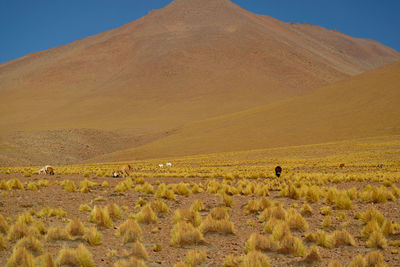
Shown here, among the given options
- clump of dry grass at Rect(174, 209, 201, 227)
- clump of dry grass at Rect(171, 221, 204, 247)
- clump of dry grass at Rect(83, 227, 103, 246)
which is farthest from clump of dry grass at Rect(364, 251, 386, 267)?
clump of dry grass at Rect(83, 227, 103, 246)

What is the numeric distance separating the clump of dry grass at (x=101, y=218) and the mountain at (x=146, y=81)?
129 feet

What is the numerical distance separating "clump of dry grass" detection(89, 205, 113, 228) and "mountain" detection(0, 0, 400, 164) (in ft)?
129

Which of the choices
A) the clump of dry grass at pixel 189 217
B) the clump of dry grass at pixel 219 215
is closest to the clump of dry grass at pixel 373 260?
the clump of dry grass at pixel 219 215

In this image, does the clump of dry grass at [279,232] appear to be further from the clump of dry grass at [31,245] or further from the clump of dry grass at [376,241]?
the clump of dry grass at [31,245]

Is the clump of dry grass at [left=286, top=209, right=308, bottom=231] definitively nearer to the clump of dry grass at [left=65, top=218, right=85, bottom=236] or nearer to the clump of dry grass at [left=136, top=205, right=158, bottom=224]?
the clump of dry grass at [left=136, top=205, right=158, bottom=224]

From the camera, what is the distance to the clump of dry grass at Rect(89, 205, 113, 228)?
8.09 m

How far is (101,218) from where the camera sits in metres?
8.23

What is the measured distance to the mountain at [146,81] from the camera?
217 feet

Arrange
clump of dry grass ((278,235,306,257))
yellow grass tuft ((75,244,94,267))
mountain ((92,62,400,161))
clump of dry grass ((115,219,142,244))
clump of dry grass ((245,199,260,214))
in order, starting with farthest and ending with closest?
mountain ((92,62,400,161)), clump of dry grass ((245,199,260,214)), clump of dry grass ((115,219,142,244)), clump of dry grass ((278,235,306,257)), yellow grass tuft ((75,244,94,267))

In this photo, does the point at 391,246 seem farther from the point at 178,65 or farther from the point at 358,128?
the point at 178,65

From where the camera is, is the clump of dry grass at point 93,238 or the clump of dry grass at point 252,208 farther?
the clump of dry grass at point 252,208

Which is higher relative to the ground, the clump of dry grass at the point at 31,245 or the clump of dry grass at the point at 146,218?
the clump of dry grass at the point at 31,245

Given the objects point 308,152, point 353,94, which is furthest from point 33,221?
point 353,94

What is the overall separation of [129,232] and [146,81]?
101m
